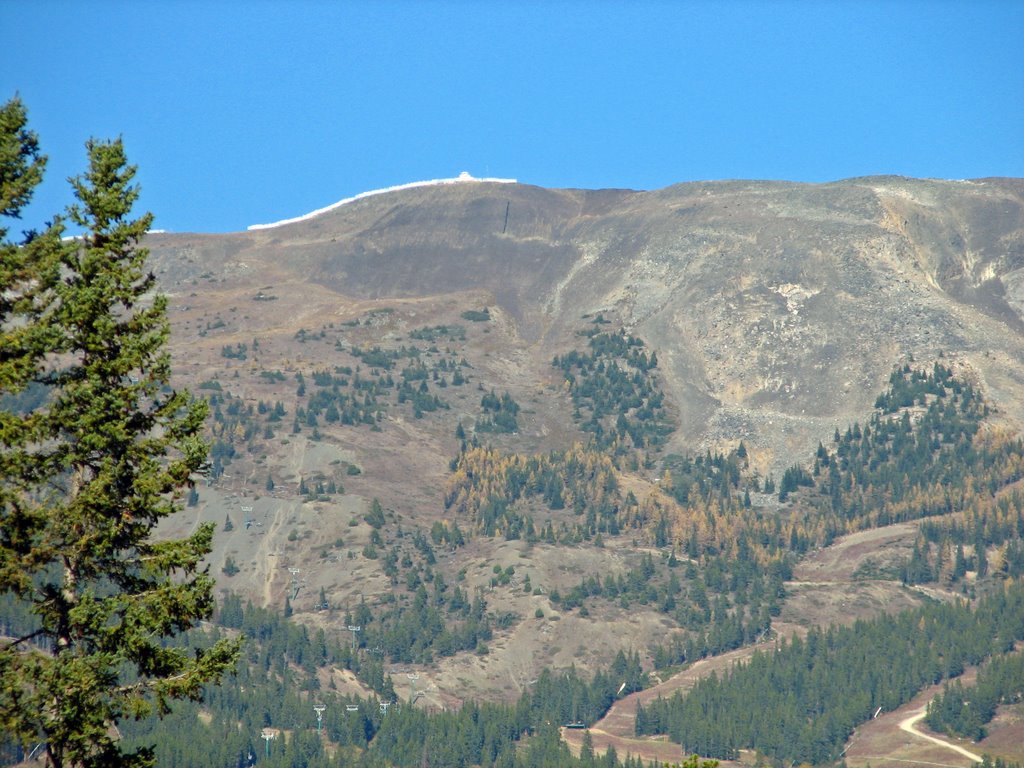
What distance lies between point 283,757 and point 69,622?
138 metres

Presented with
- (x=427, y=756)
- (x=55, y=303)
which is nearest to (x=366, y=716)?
(x=427, y=756)

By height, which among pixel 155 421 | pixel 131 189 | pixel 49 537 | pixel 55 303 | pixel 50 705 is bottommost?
pixel 50 705

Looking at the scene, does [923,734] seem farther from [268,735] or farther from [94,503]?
[94,503]

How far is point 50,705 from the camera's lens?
30.4 meters

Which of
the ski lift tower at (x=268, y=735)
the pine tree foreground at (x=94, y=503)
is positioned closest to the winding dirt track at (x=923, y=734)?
the ski lift tower at (x=268, y=735)

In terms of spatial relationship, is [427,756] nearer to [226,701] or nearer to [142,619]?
[226,701]

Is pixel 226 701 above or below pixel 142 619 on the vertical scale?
below

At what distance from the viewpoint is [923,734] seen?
623 ft

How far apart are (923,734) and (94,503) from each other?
576ft

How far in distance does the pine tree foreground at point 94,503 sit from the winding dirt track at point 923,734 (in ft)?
530

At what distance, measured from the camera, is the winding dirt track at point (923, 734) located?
181 meters

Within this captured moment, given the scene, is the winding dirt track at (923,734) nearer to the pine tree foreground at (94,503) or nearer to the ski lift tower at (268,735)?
the ski lift tower at (268,735)

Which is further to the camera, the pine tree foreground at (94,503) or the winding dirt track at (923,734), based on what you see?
Result: the winding dirt track at (923,734)

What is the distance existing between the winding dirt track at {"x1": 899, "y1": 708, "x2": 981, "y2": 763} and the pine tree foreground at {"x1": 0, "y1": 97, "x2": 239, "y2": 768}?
6358 inches
